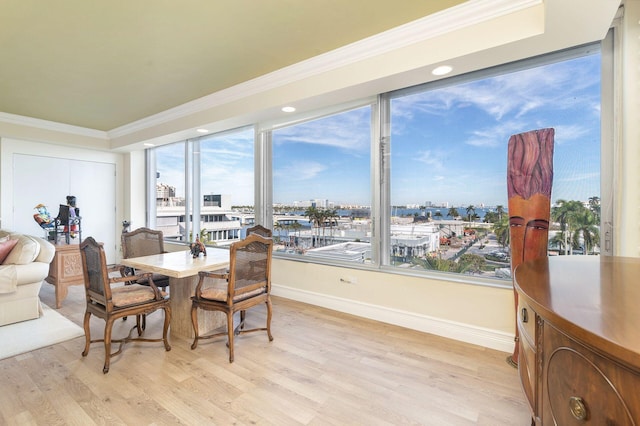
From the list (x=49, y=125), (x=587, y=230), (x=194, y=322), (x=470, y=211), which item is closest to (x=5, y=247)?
(x=194, y=322)

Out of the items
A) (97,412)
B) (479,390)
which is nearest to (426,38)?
(479,390)

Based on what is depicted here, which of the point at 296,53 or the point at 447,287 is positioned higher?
the point at 296,53

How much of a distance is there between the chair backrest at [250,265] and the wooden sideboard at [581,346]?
1878 mm

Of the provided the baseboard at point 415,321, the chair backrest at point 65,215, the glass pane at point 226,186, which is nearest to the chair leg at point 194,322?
the baseboard at point 415,321

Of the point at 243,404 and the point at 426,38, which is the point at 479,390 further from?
the point at 426,38

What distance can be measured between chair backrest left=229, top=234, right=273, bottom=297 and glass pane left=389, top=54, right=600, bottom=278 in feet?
4.74

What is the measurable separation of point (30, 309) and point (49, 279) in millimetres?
781

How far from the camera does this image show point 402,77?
2.67 meters

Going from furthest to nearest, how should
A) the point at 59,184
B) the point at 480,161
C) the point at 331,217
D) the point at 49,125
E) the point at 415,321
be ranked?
1. the point at 59,184
2. the point at 49,125
3. the point at 331,217
4. the point at 415,321
5. the point at 480,161

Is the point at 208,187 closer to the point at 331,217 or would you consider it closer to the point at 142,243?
the point at 142,243

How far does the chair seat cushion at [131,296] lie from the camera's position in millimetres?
2328

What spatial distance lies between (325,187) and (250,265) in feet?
5.44

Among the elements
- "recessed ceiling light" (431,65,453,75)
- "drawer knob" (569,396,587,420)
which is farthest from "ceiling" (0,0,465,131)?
"drawer knob" (569,396,587,420)

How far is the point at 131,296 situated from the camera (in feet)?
7.84
